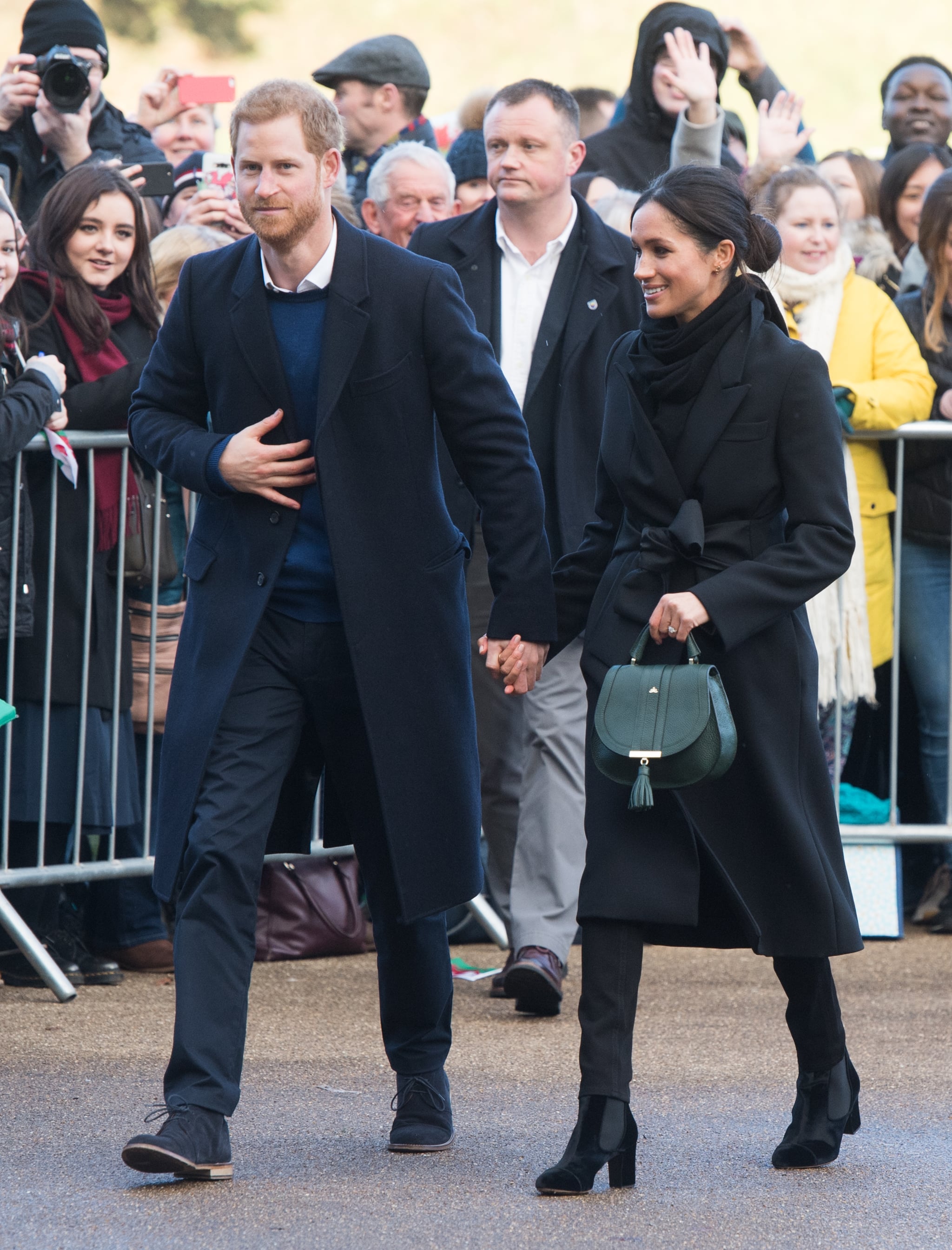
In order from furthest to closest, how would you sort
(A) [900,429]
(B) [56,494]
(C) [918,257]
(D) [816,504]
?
(C) [918,257] → (A) [900,429] → (B) [56,494] → (D) [816,504]

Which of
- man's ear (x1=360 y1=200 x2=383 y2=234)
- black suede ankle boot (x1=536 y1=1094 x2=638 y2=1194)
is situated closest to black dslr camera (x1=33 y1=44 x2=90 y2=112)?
man's ear (x1=360 y1=200 x2=383 y2=234)

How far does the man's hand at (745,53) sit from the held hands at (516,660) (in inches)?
209

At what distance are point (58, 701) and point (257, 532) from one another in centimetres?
203

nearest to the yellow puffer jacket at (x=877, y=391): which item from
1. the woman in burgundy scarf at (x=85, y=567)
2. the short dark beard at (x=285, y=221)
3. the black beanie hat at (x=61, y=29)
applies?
the woman in burgundy scarf at (x=85, y=567)

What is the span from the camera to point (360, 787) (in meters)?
4.02

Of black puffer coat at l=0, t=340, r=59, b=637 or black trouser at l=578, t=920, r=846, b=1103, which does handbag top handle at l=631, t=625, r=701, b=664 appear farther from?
black puffer coat at l=0, t=340, r=59, b=637

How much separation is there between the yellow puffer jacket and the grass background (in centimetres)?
2261

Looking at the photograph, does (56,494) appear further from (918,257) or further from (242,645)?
(918,257)

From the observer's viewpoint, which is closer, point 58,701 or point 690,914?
point 690,914

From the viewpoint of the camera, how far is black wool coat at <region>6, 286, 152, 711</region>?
5.70 metres

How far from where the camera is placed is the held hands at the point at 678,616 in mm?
3691

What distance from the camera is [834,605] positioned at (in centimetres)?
656

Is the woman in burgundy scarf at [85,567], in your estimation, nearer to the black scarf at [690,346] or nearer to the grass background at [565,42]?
the black scarf at [690,346]

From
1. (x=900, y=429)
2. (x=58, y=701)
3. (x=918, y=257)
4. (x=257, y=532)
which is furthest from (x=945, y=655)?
(x=257, y=532)
